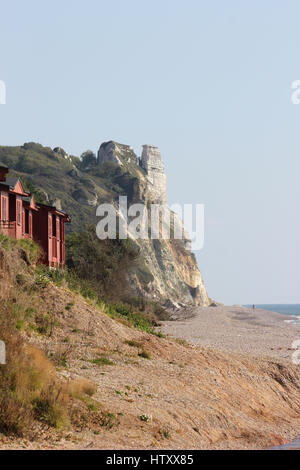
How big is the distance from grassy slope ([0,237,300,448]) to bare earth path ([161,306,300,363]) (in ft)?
19.4

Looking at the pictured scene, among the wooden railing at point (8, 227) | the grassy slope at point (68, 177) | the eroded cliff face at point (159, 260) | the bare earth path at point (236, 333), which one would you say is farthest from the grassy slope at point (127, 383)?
the grassy slope at point (68, 177)

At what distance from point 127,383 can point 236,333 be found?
91.9 ft

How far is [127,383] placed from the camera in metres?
21.5

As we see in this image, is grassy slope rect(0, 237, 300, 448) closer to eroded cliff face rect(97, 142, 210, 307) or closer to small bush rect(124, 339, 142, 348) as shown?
small bush rect(124, 339, 142, 348)

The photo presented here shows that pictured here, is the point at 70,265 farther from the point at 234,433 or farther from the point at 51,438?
the point at 51,438

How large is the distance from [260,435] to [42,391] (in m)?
7.77

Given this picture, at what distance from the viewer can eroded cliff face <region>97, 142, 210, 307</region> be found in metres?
102

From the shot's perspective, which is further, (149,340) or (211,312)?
(211,312)

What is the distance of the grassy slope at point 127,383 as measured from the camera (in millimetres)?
17094

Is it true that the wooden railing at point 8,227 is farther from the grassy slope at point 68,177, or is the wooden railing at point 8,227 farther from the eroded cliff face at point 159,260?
the grassy slope at point 68,177

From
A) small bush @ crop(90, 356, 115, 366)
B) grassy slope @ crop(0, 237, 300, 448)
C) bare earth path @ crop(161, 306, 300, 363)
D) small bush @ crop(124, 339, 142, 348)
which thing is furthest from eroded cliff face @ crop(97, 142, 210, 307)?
small bush @ crop(90, 356, 115, 366)

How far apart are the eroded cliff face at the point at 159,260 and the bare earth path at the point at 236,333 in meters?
24.5
